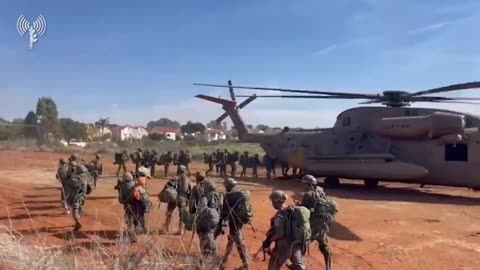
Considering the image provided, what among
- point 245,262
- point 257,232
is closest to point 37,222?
point 257,232

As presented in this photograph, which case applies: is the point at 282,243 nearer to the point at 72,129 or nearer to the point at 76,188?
the point at 76,188

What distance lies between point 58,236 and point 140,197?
7.02 ft

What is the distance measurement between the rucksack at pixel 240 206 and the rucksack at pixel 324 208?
1.06 metres

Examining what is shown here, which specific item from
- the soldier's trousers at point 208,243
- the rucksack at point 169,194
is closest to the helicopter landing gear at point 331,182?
the rucksack at point 169,194

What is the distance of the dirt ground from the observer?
29.2 feet

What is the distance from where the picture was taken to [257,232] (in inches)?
428

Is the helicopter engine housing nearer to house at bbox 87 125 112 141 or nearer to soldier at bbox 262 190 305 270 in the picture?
soldier at bbox 262 190 305 270

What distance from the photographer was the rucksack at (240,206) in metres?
7.75

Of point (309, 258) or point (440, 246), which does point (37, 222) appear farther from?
point (440, 246)

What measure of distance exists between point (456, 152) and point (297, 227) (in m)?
11.6

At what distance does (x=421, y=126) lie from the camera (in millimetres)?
16297

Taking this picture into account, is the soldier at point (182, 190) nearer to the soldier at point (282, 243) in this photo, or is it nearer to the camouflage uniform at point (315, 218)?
the camouflage uniform at point (315, 218)

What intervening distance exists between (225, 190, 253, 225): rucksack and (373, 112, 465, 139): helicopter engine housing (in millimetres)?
10323

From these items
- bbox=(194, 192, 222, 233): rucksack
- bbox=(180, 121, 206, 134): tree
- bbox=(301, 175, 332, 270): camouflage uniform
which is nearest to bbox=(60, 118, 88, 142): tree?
bbox=(180, 121, 206, 134): tree
